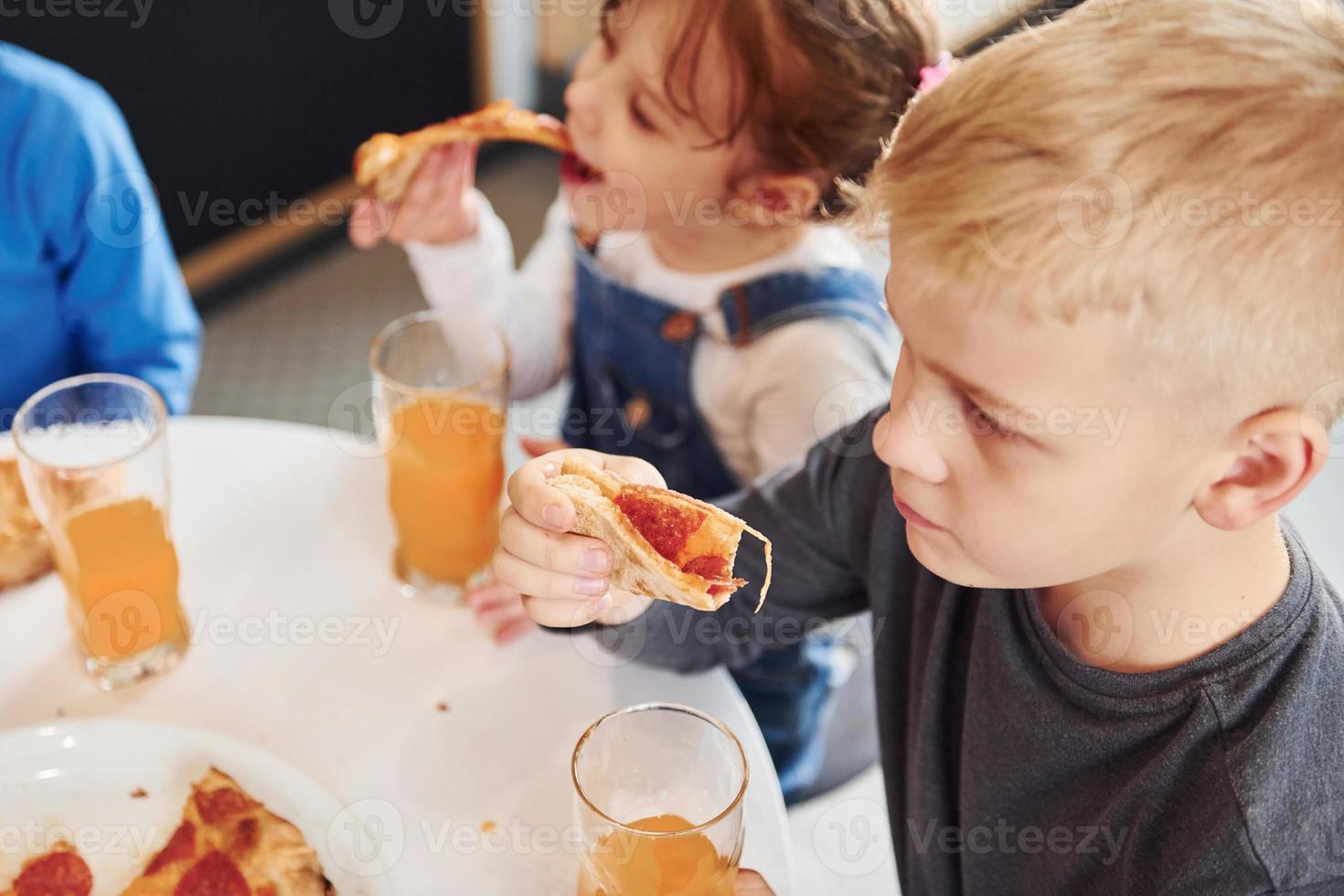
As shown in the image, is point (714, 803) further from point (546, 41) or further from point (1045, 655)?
point (546, 41)

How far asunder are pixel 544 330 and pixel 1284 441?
1007mm

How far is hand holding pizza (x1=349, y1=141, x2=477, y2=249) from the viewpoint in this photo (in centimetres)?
131

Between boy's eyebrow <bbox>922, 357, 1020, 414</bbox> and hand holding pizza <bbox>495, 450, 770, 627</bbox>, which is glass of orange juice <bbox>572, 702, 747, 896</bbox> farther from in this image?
boy's eyebrow <bbox>922, 357, 1020, 414</bbox>

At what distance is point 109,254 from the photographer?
143 centimetres

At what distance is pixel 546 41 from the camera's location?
3.08m

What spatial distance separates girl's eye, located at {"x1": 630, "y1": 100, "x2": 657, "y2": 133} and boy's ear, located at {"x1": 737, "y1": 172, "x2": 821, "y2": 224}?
108 mm

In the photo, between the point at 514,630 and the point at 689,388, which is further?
the point at 689,388

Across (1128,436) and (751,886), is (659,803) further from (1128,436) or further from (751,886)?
(1128,436)

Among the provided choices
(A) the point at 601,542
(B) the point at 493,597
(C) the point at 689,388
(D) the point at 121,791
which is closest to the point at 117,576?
(D) the point at 121,791

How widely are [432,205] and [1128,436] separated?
911 millimetres

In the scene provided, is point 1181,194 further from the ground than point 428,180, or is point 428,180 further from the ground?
point 1181,194

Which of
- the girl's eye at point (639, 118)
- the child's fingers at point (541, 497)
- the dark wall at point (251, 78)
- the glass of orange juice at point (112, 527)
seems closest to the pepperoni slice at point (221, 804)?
the glass of orange juice at point (112, 527)

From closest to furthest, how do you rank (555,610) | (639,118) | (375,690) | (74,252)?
1. (555,610)
2. (375,690)
3. (639,118)
4. (74,252)

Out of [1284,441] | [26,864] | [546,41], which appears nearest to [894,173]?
[1284,441]
